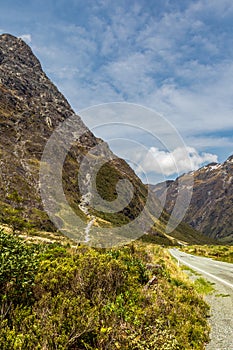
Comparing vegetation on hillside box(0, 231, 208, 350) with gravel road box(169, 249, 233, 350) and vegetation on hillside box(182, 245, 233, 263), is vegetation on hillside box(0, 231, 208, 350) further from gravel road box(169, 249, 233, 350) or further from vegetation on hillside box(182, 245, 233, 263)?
vegetation on hillside box(182, 245, 233, 263)

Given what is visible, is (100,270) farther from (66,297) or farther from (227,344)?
(227,344)

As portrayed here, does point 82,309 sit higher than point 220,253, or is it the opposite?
point 82,309

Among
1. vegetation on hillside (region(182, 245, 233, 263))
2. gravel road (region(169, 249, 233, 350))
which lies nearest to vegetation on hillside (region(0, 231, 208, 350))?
gravel road (region(169, 249, 233, 350))

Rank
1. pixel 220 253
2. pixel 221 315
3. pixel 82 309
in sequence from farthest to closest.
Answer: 1. pixel 220 253
2. pixel 221 315
3. pixel 82 309

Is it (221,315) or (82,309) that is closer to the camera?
(82,309)

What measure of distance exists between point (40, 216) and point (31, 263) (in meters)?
190

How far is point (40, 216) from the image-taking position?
189250 millimetres

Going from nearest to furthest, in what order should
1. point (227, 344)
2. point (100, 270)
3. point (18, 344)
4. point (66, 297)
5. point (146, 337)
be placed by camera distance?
point (18, 344)
point (146, 337)
point (66, 297)
point (227, 344)
point (100, 270)

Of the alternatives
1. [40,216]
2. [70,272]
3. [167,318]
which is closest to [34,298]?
[70,272]

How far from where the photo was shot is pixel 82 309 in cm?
686

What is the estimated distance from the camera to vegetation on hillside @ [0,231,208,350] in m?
6.15

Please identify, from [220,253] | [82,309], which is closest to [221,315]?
[82,309]

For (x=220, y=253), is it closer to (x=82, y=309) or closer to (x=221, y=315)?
(x=221, y=315)

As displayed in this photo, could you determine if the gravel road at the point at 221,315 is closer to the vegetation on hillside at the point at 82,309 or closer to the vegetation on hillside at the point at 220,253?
the vegetation on hillside at the point at 82,309
